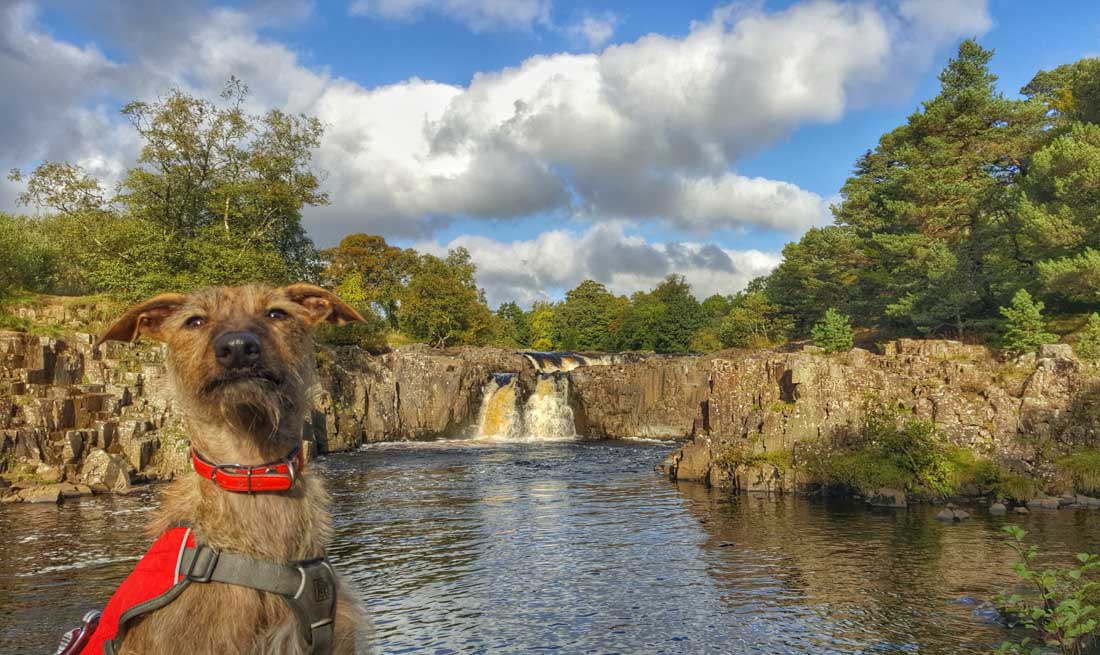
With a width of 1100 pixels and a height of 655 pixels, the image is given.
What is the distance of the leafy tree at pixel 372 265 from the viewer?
7325cm

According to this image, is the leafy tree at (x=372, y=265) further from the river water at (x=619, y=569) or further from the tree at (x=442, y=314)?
the river water at (x=619, y=569)

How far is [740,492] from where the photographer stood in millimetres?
20469

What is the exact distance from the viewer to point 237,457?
3.18 m

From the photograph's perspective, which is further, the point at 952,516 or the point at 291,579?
the point at 952,516

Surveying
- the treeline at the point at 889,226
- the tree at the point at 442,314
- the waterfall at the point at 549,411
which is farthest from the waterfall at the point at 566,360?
the tree at the point at 442,314

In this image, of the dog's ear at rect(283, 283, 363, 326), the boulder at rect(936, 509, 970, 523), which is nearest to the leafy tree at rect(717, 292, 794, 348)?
the boulder at rect(936, 509, 970, 523)

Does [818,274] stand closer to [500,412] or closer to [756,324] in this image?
[756,324]

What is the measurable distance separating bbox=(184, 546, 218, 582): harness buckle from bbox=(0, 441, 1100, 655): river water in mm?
4969

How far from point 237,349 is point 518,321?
110 m

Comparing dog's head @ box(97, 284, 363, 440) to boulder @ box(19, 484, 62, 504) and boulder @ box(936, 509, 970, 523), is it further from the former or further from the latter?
boulder @ box(19, 484, 62, 504)

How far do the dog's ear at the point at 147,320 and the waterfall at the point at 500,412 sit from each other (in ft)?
119

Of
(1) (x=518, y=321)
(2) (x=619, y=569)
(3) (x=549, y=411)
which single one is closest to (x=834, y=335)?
(3) (x=549, y=411)

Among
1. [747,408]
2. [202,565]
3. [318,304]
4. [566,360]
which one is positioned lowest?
[202,565]

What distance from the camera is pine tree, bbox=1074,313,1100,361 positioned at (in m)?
25.3
